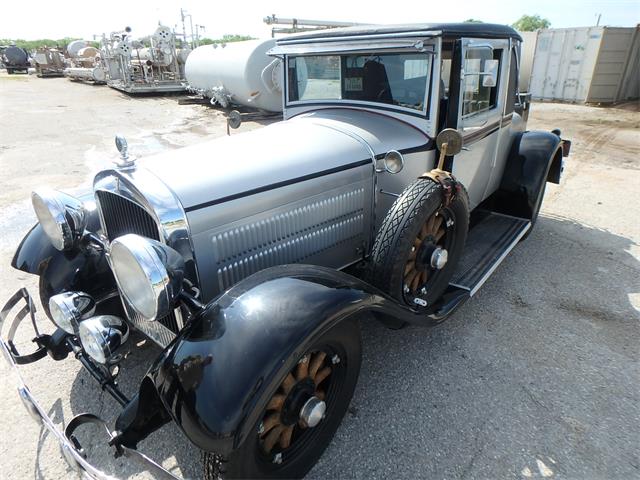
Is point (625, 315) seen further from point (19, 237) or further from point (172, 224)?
point (19, 237)

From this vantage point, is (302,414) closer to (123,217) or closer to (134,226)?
(134,226)

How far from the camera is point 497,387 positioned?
2764 millimetres

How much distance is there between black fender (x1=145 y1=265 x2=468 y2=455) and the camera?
1.61 metres

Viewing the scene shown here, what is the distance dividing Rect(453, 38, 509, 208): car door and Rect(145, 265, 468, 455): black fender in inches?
79.0

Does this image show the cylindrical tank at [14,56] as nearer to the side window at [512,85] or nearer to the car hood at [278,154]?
the car hood at [278,154]

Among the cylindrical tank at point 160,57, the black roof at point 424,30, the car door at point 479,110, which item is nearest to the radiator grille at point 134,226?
the black roof at point 424,30

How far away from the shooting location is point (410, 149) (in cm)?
304

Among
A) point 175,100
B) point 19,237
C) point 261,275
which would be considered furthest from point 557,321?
point 175,100

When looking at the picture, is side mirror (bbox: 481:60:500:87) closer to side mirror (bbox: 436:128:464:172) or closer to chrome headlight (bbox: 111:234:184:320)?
side mirror (bbox: 436:128:464:172)

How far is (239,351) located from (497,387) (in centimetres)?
189

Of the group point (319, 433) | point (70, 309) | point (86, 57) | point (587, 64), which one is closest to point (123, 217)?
point (70, 309)

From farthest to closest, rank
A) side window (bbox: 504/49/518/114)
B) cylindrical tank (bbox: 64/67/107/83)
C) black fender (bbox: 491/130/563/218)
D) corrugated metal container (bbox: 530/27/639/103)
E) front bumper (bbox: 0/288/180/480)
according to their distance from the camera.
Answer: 1. cylindrical tank (bbox: 64/67/107/83)
2. corrugated metal container (bbox: 530/27/639/103)
3. black fender (bbox: 491/130/563/218)
4. side window (bbox: 504/49/518/114)
5. front bumper (bbox: 0/288/180/480)

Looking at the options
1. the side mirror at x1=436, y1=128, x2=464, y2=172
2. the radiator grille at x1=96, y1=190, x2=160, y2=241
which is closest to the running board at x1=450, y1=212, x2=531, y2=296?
the side mirror at x1=436, y1=128, x2=464, y2=172

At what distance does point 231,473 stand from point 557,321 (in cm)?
286
